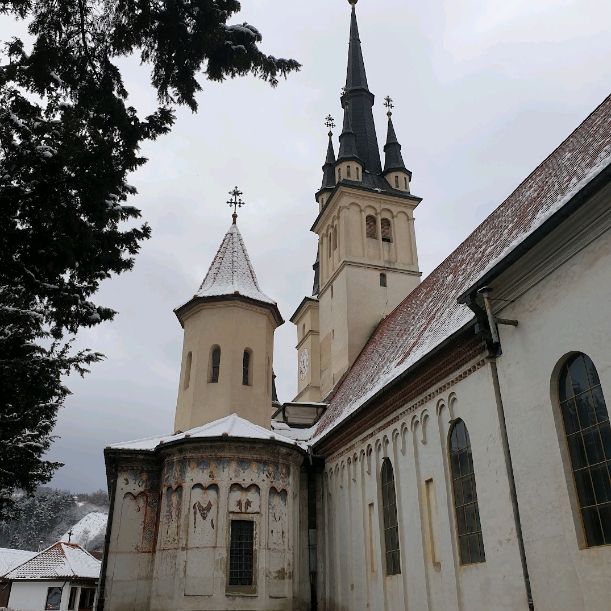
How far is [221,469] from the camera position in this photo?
1734cm

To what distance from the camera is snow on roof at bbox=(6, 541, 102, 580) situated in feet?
122

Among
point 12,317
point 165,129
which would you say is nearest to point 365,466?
point 12,317

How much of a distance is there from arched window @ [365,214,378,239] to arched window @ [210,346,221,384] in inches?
435

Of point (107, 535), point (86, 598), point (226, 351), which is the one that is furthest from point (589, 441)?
point (86, 598)

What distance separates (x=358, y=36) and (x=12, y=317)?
3349 cm

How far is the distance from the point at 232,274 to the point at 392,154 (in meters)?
13.5

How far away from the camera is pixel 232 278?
23.8 meters

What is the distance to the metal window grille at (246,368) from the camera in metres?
22.5

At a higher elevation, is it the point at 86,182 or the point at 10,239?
the point at 86,182

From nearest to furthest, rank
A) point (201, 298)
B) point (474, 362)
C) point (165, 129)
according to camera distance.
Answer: point (165, 129) < point (474, 362) < point (201, 298)

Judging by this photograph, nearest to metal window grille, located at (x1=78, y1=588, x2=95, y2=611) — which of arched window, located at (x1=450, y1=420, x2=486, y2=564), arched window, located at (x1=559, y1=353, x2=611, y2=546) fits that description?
arched window, located at (x1=450, y1=420, x2=486, y2=564)

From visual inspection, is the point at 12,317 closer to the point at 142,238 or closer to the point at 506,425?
the point at 142,238

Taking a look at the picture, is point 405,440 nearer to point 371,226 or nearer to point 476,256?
point 476,256

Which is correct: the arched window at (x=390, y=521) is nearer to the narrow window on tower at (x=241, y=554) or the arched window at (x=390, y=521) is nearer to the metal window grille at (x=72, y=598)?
the narrow window on tower at (x=241, y=554)
